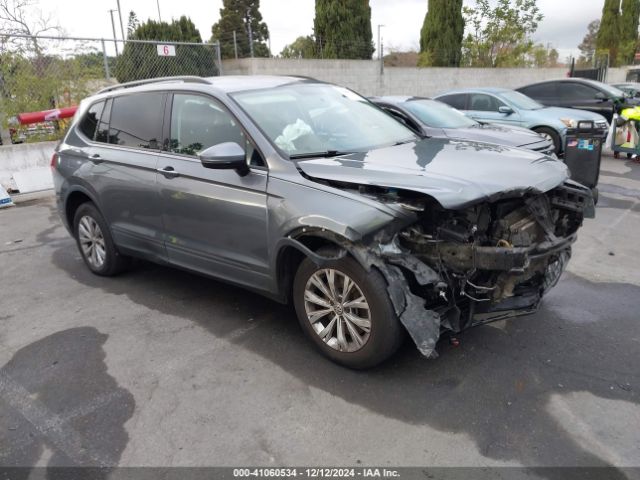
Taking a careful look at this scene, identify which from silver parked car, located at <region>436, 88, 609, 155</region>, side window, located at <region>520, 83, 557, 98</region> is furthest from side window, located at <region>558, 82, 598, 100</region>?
silver parked car, located at <region>436, 88, 609, 155</region>

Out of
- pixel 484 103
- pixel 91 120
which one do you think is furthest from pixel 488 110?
pixel 91 120

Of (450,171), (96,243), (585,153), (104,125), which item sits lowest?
(96,243)

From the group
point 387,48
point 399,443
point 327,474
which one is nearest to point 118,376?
point 327,474

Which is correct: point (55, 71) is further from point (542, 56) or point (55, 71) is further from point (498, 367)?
point (542, 56)

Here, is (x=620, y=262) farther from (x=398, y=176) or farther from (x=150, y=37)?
(x=150, y=37)

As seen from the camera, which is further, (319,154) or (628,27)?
(628,27)

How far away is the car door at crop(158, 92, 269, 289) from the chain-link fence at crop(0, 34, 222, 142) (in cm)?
744

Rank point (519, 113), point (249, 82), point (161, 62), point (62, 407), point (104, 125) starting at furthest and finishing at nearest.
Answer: point (161, 62)
point (519, 113)
point (104, 125)
point (249, 82)
point (62, 407)

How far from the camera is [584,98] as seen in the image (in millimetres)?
13375

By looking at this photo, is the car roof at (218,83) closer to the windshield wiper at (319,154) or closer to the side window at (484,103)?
the windshield wiper at (319,154)

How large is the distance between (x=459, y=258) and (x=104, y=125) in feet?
12.0

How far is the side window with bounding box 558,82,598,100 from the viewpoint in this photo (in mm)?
13289

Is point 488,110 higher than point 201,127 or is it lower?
lower

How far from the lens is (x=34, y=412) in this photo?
316 cm
